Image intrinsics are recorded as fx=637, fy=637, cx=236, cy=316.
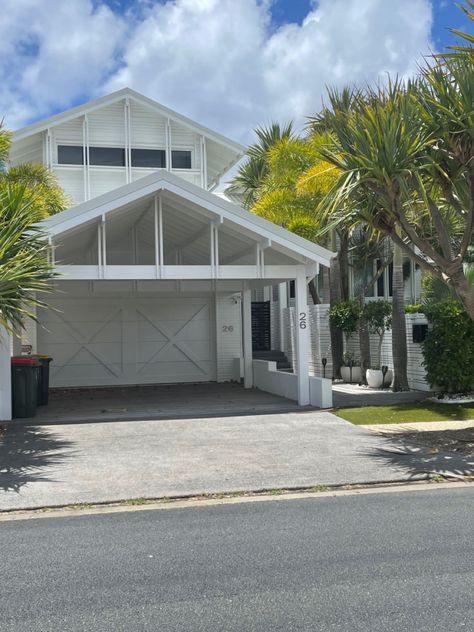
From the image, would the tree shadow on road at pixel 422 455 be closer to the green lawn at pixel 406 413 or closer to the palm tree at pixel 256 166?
the green lawn at pixel 406 413

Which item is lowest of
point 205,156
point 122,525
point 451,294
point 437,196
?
point 122,525

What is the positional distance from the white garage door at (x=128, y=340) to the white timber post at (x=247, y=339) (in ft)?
5.73

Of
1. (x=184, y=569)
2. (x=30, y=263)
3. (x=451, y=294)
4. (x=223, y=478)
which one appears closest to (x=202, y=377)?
(x=451, y=294)

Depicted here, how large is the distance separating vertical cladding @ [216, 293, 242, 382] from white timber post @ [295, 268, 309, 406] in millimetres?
6175

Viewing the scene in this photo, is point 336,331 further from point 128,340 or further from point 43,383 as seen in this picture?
point 43,383

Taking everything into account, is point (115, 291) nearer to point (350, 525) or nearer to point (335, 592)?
point (350, 525)

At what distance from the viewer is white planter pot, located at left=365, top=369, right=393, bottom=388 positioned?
55.1 ft

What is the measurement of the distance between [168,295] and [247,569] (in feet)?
49.9

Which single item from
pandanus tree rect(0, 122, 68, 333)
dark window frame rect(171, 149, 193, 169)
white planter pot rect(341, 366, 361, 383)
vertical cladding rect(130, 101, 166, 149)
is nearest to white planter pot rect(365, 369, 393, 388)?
white planter pot rect(341, 366, 361, 383)

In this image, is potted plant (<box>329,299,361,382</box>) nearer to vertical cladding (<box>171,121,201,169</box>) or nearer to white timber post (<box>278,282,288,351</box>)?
white timber post (<box>278,282,288,351</box>)

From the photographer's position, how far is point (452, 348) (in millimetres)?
14109

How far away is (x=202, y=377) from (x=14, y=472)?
461 inches

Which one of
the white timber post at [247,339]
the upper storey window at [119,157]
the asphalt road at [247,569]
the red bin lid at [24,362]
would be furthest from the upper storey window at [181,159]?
the asphalt road at [247,569]

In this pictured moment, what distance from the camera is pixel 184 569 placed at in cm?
500
